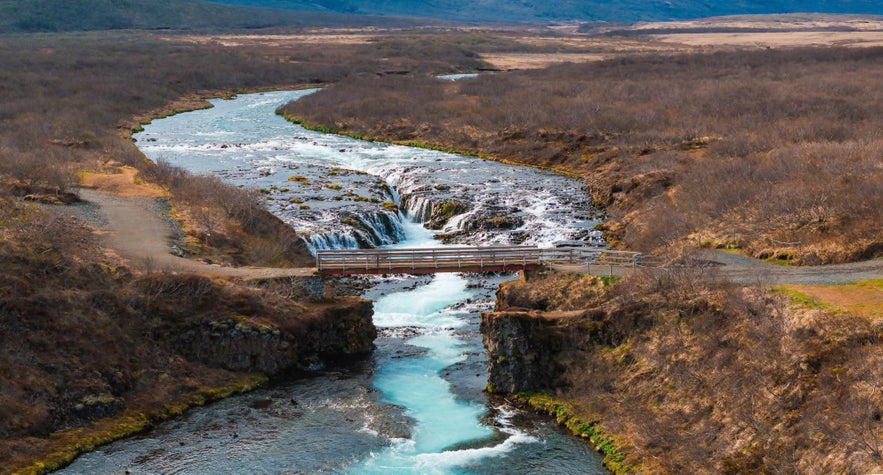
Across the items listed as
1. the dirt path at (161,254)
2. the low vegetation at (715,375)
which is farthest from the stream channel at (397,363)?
the dirt path at (161,254)

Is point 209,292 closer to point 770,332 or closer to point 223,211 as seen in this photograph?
point 223,211

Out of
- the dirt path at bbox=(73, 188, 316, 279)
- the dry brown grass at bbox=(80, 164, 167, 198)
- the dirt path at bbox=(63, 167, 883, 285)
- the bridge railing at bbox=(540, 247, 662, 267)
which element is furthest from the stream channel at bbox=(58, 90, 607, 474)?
the dry brown grass at bbox=(80, 164, 167, 198)

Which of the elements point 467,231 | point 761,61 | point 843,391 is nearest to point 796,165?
point 467,231

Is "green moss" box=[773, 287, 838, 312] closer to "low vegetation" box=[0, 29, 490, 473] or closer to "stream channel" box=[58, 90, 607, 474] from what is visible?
"stream channel" box=[58, 90, 607, 474]

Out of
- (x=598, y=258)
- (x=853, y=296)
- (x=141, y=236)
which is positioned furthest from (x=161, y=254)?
(x=853, y=296)

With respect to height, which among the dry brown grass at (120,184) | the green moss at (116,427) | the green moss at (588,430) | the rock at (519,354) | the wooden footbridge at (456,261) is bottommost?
the green moss at (588,430)

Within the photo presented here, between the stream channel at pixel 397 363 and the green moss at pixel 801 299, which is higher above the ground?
the green moss at pixel 801 299

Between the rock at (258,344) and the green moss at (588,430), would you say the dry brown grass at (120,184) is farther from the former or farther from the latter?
the green moss at (588,430)
